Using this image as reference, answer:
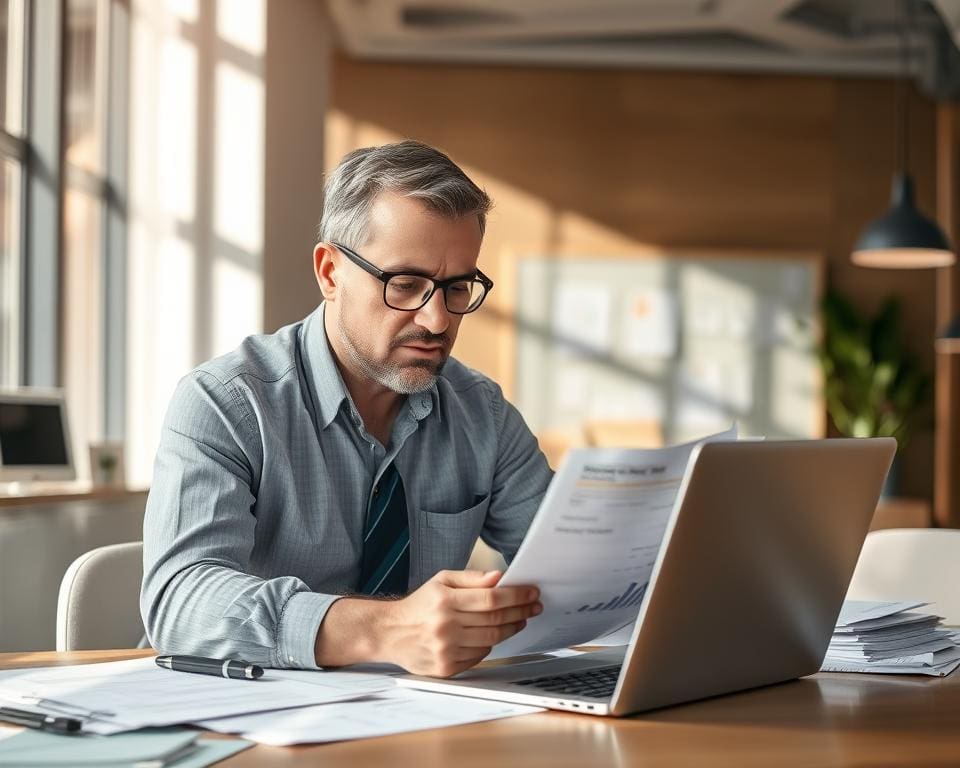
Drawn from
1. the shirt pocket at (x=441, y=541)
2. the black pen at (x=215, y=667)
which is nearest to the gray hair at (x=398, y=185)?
the shirt pocket at (x=441, y=541)

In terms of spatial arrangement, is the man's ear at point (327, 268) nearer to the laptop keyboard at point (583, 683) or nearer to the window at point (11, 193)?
the laptop keyboard at point (583, 683)

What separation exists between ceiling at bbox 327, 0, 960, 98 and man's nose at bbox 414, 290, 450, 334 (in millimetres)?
4654

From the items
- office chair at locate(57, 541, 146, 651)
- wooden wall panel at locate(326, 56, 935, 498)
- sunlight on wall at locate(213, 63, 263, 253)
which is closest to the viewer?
office chair at locate(57, 541, 146, 651)

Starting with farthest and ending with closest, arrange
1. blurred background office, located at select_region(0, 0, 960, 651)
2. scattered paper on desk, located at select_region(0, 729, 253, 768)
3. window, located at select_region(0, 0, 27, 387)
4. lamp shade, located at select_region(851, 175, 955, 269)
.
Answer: blurred background office, located at select_region(0, 0, 960, 651)
lamp shade, located at select_region(851, 175, 955, 269)
window, located at select_region(0, 0, 27, 387)
scattered paper on desk, located at select_region(0, 729, 253, 768)

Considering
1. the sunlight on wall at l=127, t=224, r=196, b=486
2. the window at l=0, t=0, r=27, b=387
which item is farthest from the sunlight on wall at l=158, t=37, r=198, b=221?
the window at l=0, t=0, r=27, b=387

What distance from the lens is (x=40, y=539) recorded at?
2885mm

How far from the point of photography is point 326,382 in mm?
1670

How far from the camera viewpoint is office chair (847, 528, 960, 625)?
1.98 m

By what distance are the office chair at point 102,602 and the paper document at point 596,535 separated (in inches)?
25.9

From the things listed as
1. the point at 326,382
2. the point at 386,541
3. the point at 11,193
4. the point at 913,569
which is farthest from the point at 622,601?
the point at 11,193

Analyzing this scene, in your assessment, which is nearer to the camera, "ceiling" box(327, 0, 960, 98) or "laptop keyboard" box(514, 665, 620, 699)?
"laptop keyboard" box(514, 665, 620, 699)

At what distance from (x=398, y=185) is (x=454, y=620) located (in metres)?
0.69

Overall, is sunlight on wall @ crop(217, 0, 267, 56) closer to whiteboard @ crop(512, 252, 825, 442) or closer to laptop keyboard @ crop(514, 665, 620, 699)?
whiteboard @ crop(512, 252, 825, 442)

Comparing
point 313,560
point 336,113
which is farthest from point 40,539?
point 336,113
